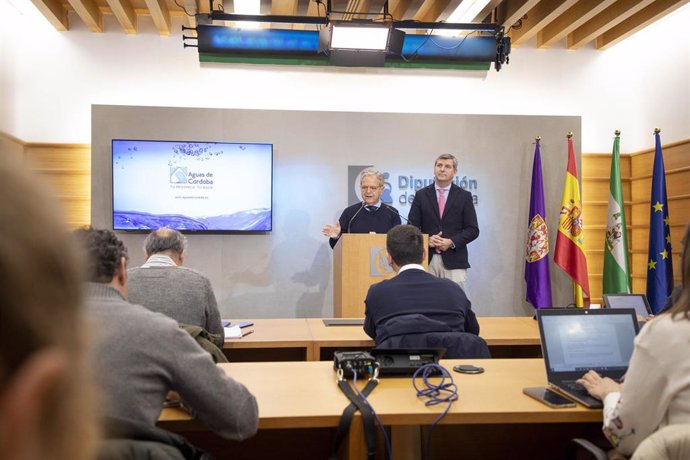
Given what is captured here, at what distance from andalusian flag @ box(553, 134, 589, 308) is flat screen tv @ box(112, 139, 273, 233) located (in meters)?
3.06

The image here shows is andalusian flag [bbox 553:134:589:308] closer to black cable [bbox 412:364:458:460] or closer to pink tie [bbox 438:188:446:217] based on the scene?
pink tie [bbox 438:188:446:217]

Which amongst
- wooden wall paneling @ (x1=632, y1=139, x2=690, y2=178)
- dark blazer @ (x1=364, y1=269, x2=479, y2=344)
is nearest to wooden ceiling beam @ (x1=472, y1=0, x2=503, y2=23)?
wooden wall paneling @ (x1=632, y1=139, x2=690, y2=178)

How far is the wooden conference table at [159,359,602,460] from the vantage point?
1.83 m

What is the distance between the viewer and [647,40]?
23.1ft

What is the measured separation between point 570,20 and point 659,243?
2.43 m

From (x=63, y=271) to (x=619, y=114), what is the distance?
25.5ft

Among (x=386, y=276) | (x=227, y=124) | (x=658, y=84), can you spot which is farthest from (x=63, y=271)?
(x=658, y=84)

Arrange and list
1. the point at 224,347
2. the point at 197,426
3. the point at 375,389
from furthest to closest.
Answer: the point at 224,347, the point at 375,389, the point at 197,426

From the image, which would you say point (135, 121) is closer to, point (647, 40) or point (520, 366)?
point (520, 366)

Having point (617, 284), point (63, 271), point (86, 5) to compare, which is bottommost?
point (617, 284)

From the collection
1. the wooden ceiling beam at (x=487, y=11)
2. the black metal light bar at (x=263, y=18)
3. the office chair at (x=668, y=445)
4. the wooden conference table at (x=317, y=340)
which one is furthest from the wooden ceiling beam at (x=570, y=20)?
the office chair at (x=668, y=445)

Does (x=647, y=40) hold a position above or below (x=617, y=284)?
above

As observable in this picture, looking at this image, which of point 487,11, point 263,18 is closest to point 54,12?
point 263,18

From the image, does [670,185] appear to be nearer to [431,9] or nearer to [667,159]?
[667,159]
